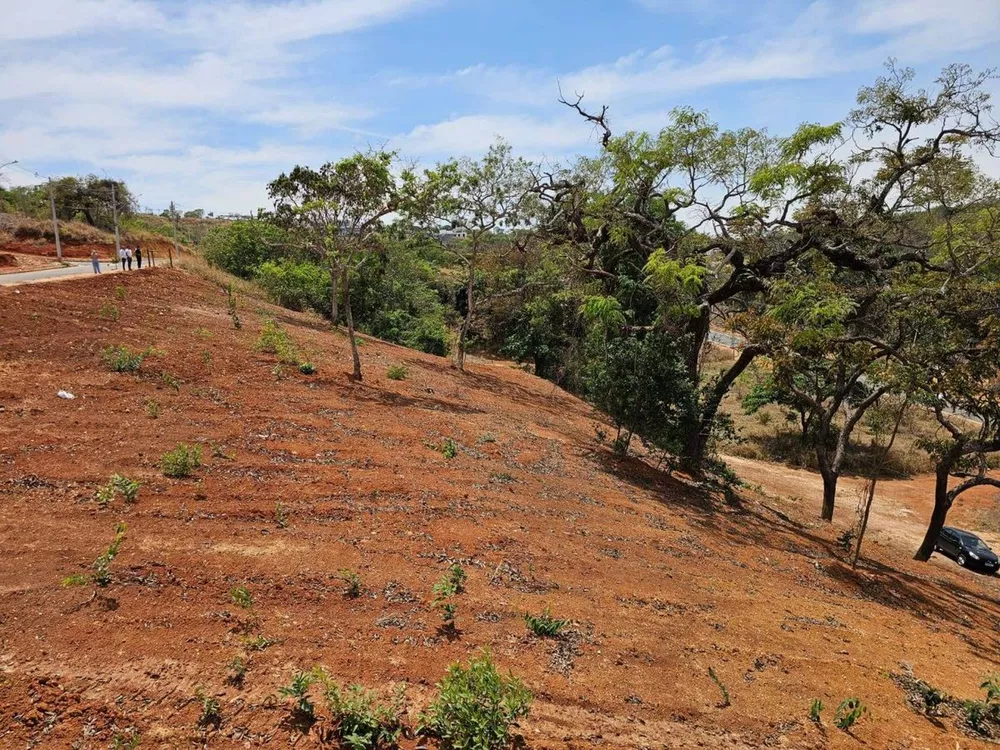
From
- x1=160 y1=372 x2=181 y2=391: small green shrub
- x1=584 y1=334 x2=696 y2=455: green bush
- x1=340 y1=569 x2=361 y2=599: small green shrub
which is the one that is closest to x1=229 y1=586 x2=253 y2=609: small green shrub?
x1=340 y1=569 x2=361 y2=599: small green shrub

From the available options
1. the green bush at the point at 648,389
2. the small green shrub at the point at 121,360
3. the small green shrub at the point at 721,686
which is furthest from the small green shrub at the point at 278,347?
the small green shrub at the point at 721,686

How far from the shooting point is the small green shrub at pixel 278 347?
12.4m

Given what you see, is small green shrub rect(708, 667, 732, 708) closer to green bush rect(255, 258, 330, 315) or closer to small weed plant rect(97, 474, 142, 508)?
small weed plant rect(97, 474, 142, 508)

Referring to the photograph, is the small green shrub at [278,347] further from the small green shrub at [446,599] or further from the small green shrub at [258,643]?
the small green shrub at [258,643]

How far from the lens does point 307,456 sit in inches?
316

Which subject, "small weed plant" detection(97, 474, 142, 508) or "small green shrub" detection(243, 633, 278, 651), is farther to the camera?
"small weed plant" detection(97, 474, 142, 508)

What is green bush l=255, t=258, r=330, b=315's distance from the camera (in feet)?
75.4

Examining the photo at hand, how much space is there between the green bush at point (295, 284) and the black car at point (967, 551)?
76.0ft

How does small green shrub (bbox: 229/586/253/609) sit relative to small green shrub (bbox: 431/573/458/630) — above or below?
above

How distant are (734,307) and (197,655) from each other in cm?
1275

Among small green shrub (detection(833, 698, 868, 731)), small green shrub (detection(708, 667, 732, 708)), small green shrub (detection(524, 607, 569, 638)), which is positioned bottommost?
small green shrub (detection(833, 698, 868, 731))

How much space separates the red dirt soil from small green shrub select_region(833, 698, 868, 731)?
0.10m

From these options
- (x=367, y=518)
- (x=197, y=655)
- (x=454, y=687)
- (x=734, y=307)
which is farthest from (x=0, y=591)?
(x=734, y=307)

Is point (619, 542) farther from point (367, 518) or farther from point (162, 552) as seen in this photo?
point (162, 552)
